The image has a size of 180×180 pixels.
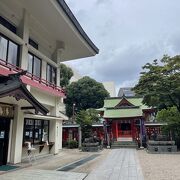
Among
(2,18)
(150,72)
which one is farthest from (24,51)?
(150,72)

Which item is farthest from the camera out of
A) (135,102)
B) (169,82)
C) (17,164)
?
(135,102)

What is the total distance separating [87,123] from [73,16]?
13280 millimetres

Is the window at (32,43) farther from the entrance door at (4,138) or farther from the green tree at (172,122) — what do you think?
the green tree at (172,122)

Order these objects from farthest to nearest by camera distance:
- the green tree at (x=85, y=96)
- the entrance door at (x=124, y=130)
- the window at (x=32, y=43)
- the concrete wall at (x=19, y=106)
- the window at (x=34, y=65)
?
the green tree at (x=85, y=96)
the entrance door at (x=124, y=130)
the window at (x=32, y=43)
the window at (x=34, y=65)
the concrete wall at (x=19, y=106)

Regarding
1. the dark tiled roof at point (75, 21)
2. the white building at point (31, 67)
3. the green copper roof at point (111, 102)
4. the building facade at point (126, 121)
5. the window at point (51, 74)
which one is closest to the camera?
the white building at point (31, 67)

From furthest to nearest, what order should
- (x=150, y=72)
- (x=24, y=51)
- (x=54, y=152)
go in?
(x=150, y=72), (x=54, y=152), (x=24, y=51)

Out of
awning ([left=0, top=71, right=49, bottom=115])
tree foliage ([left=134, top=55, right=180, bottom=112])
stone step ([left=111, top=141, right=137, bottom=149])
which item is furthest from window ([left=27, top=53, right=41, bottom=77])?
stone step ([left=111, top=141, right=137, bottom=149])

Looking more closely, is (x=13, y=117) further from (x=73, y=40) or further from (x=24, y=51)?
(x=73, y=40)

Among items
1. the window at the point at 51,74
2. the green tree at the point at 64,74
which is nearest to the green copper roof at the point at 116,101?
the green tree at the point at 64,74

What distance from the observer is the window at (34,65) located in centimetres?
1397

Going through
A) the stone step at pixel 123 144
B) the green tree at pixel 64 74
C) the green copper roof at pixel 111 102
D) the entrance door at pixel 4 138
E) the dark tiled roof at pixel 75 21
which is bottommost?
the stone step at pixel 123 144

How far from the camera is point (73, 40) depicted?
52.9ft

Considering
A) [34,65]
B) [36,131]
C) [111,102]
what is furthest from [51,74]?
[111,102]

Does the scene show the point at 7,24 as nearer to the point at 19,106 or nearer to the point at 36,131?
the point at 19,106
